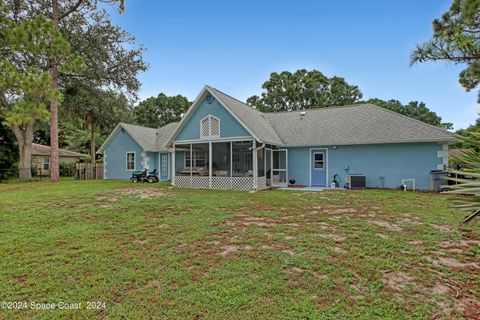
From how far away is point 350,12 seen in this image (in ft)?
42.0

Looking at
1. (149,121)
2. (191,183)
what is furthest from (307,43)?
(149,121)

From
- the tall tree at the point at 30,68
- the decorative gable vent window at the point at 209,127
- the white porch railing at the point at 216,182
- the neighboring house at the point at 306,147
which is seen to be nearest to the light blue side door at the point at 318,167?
the neighboring house at the point at 306,147

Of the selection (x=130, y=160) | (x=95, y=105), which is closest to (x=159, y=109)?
(x=95, y=105)

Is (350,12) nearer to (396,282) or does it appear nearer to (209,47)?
(209,47)

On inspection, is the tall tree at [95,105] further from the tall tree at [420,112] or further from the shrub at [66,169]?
the tall tree at [420,112]

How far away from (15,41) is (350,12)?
13.5 m

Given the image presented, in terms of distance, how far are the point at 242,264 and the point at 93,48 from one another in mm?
22012

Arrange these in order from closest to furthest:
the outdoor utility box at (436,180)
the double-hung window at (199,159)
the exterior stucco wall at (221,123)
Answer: the outdoor utility box at (436,180)
the exterior stucco wall at (221,123)
the double-hung window at (199,159)

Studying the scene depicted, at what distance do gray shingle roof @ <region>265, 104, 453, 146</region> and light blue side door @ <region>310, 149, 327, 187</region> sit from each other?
0.67 m

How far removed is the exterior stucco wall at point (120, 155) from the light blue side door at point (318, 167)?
→ 1309 cm

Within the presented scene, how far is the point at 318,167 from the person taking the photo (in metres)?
15.5

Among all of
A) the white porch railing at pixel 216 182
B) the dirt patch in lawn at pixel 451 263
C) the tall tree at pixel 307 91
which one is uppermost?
the tall tree at pixel 307 91

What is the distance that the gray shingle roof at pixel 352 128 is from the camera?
43.8 ft

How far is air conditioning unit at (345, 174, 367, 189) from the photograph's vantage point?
45.5 ft
